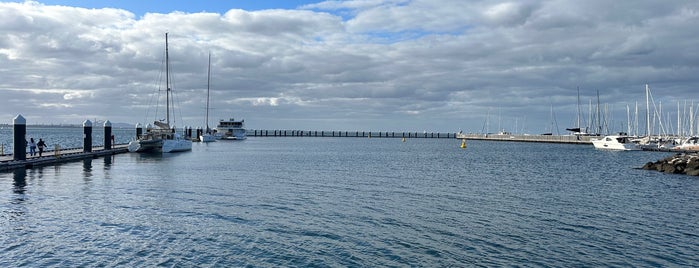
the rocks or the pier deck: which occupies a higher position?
the pier deck

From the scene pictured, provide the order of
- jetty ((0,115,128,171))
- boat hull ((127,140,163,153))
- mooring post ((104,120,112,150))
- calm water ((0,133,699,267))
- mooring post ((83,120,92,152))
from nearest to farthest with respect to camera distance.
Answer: calm water ((0,133,699,267)), jetty ((0,115,128,171)), mooring post ((83,120,92,152)), mooring post ((104,120,112,150)), boat hull ((127,140,163,153))

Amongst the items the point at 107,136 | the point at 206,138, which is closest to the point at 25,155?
the point at 107,136

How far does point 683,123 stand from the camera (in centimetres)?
10419

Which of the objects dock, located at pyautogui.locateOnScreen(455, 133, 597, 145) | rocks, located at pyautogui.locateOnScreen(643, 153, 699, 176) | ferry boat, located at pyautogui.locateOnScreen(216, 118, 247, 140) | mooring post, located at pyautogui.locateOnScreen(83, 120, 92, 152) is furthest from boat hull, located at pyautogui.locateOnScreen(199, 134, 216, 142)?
dock, located at pyautogui.locateOnScreen(455, 133, 597, 145)

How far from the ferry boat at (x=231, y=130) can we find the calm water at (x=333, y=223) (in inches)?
3777

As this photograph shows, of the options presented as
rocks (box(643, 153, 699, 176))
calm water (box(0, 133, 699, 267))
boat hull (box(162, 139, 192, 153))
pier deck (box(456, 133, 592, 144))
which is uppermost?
pier deck (box(456, 133, 592, 144))

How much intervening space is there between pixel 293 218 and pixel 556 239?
9106 mm

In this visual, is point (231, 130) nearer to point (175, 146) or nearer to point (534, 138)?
point (175, 146)

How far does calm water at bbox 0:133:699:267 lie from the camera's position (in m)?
14.8

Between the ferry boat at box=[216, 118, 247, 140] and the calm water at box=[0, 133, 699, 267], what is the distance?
95938 millimetres

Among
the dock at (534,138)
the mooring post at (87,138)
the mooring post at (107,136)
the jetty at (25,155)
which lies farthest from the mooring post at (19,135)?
the dock at (534,138)

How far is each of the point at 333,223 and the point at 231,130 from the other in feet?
385

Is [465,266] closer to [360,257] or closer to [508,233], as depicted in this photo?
[360,257]

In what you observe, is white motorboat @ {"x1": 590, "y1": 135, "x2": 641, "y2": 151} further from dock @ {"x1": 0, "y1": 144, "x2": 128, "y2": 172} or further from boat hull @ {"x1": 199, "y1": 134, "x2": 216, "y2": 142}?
dock @ {"x1": 0, "y1": 144, "x2": 128, "y2": 172}
